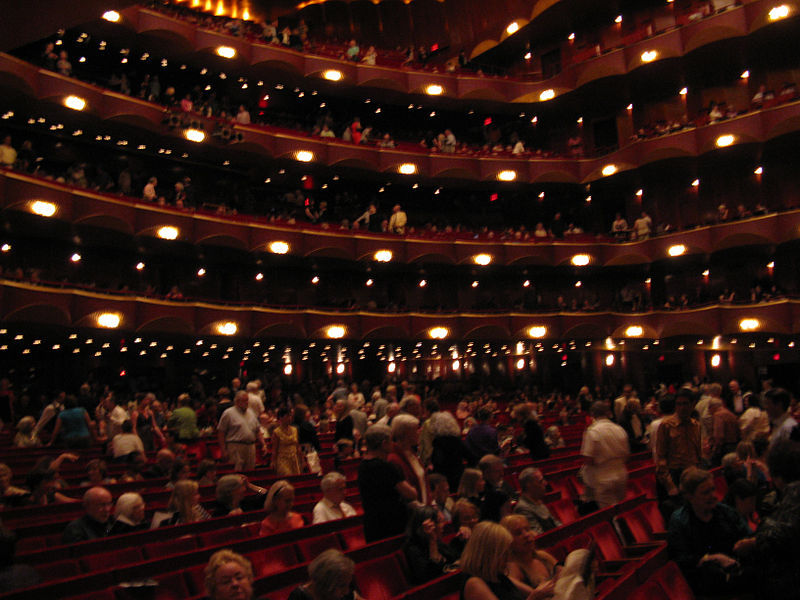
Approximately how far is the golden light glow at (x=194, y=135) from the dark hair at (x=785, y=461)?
63.0 ft

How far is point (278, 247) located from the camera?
21.0 metres

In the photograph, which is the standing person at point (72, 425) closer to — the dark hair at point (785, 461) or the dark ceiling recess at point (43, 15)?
the dark ceiling recess at point (43, 15)

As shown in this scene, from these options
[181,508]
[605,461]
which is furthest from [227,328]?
[605,461]

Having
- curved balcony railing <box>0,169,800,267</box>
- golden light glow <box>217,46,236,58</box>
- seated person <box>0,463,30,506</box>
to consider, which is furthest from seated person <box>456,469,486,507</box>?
golden light glow <box>217,46,236,58</box>

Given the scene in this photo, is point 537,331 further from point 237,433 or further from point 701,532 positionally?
point 701,532

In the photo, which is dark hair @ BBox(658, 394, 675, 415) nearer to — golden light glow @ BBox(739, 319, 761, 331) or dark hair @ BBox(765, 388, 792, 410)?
dark hair @ BBox(765, 388, 792, 410)

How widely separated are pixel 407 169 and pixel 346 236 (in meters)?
3.75

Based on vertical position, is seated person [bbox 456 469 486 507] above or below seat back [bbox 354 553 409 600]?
above

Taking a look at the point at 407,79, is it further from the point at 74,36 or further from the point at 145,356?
the point at 145,356

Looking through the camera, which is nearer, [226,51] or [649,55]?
[226,51]

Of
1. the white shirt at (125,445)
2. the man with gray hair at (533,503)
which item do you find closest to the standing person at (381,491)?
the man with gray hair at (533,503)

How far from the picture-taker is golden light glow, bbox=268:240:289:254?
68.4ft

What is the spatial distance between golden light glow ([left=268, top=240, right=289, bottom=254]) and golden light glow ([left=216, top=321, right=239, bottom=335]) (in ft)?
9.11

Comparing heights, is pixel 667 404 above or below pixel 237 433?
below
